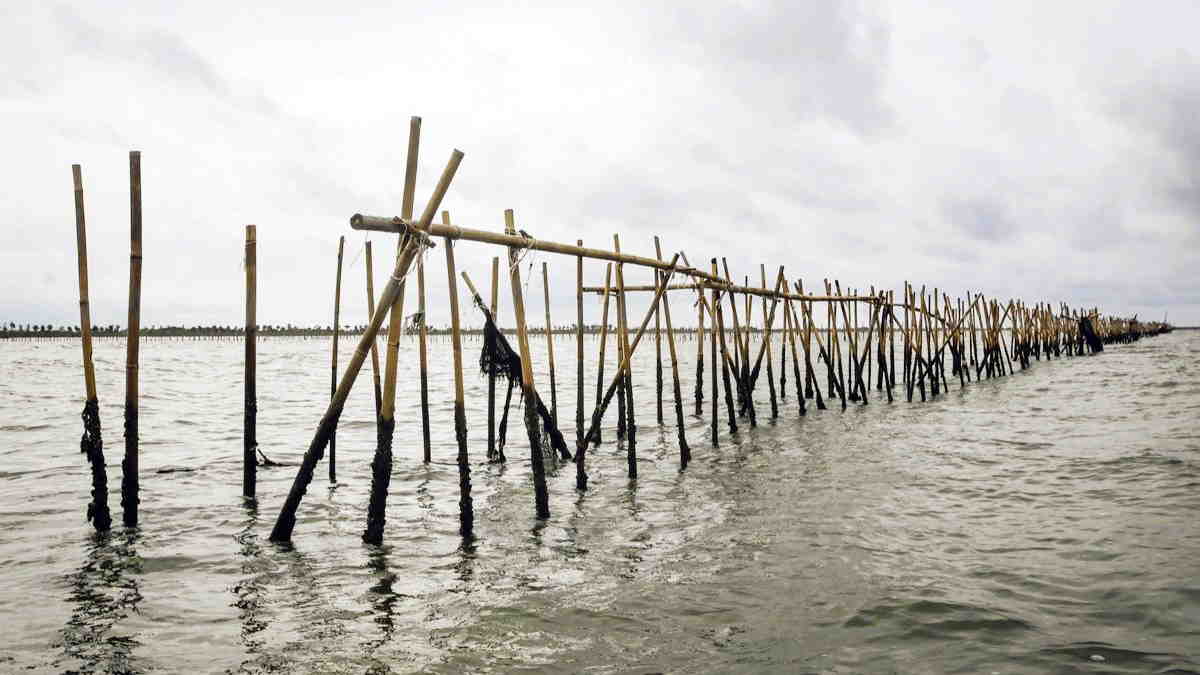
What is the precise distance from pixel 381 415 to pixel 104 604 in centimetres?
233

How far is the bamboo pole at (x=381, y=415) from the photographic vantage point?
20.3 feet

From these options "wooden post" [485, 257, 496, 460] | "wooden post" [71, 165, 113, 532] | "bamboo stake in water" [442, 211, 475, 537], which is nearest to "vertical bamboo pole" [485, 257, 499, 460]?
"wooden post" [485, 257, 496, 460]

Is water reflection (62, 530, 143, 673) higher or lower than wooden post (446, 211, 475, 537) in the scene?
lower

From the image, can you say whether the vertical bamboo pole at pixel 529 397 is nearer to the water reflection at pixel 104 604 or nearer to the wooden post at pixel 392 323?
the wooden post at pixel 392 323

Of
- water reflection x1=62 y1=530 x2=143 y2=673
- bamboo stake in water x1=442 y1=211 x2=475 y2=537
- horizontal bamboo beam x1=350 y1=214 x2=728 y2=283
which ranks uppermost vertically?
horizontal bamboo beam x1=350 y1=214 x2=728 y2=283

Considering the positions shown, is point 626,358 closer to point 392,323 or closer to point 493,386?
point 493,386

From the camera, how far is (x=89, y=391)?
22.3ft

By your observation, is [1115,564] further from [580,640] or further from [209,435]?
[209,435]

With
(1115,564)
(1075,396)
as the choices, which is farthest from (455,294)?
(1075,396)

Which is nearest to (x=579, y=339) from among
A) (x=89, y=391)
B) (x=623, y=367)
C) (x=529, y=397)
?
(x=623, y=367)

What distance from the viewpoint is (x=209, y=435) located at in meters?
14.6

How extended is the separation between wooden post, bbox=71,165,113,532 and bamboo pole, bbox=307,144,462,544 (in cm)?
182

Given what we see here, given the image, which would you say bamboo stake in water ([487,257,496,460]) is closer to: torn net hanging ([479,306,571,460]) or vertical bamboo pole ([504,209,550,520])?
torn net hanging ([479,306,571,460])

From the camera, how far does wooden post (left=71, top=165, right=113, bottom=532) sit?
6723 mm
